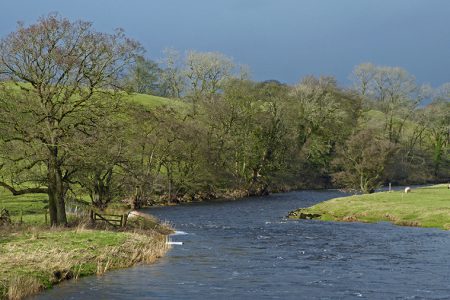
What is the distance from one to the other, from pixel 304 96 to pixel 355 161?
132 ft

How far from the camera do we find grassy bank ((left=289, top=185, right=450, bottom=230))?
195ft

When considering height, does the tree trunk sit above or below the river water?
above

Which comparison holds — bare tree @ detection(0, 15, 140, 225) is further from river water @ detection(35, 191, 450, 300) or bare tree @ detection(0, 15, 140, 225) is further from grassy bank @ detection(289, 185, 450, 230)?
grassy bank @ detection(289, 185, 450, 230)

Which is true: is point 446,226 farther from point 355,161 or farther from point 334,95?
point 334,95

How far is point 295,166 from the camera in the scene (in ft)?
416

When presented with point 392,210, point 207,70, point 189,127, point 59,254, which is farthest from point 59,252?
point 207,70

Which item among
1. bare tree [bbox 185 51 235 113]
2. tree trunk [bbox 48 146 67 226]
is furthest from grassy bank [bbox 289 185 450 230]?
bare tree [bbox 185 51 235 113]

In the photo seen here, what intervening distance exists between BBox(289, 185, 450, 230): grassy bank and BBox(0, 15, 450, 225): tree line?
15896 millimetres

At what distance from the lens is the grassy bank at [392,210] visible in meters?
59.5

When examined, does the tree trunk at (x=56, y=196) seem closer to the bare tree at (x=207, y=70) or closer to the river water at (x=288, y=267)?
the river water at (x=288, y=267)

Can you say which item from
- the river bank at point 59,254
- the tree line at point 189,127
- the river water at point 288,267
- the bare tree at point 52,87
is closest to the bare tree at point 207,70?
the tree line at point 189,127

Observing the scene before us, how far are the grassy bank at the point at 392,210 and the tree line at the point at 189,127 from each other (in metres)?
15.9

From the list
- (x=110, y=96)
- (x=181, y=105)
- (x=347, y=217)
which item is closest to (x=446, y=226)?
(x=347, y=217)

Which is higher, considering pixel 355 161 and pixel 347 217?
pixel 355 161
